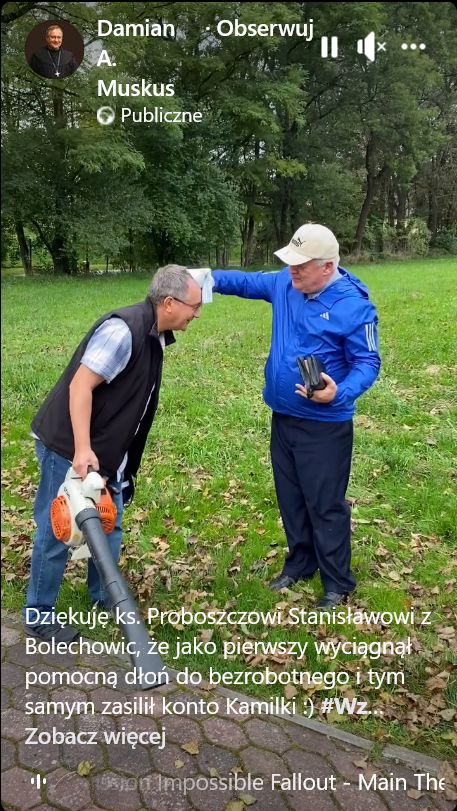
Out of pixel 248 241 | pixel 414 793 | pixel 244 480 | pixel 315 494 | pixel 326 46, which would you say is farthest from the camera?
pixel 244 480

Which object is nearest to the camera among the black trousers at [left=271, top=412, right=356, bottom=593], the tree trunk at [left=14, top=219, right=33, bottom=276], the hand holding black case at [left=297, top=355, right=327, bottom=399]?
the tree trunk at [left=14, top=219, right=33, bottom=276]

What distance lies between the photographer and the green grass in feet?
6.10

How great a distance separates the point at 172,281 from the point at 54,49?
720 millimetres

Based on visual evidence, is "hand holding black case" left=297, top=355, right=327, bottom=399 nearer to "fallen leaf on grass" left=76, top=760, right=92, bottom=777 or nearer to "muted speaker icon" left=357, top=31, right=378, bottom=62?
"muted speaker icon" left=357, top=31, right=378, bottom=62

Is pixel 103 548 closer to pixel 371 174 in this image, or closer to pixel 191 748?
pixel 191 748

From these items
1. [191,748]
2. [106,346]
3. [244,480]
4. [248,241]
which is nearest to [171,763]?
[191,748]

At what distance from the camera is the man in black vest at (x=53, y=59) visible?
4.29ft

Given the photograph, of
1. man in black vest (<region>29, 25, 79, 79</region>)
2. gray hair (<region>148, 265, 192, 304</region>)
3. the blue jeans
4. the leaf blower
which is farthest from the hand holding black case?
man in black vest (<region>29, 25, 79, 79</region>)

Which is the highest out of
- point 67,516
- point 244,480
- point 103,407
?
point 103,407

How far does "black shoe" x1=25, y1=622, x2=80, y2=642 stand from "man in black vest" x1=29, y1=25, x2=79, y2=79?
1.52 m

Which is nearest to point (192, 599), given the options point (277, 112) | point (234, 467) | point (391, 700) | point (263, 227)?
point (391, 700)

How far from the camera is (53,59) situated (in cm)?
134

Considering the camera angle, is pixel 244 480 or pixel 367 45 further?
pixel 244 480

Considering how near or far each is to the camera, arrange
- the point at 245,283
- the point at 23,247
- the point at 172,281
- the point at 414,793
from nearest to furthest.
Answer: the point at 23,247
the point at 414,793
the point at 172,281
the point at 245,283
